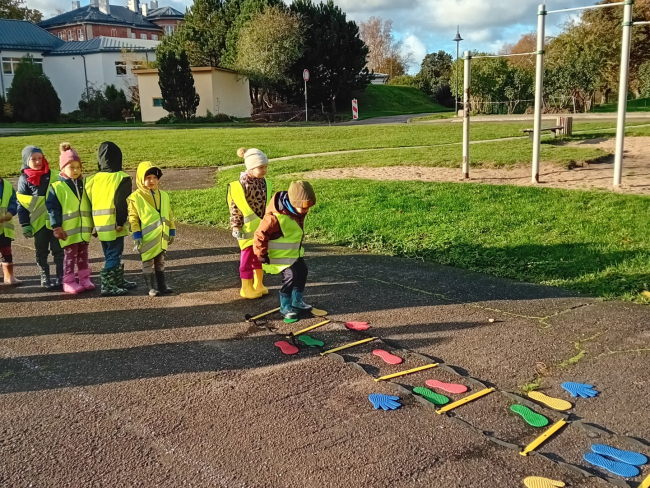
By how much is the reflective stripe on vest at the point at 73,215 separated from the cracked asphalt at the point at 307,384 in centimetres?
65

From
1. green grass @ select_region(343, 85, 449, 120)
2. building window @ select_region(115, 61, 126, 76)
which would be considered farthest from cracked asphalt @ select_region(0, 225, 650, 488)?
building window @ select_region(115, 61, 126, 76)

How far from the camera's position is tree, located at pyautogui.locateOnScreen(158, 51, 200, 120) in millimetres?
40000

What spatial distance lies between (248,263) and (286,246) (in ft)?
2.66

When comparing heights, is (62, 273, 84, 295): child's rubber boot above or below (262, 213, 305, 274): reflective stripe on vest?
below

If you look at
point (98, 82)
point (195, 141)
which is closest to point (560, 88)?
point (195, 141)

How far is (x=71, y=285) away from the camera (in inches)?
258

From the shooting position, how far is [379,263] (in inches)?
288

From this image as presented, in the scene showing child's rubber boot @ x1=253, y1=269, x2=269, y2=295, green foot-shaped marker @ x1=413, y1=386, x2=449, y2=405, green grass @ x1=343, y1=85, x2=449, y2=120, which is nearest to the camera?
green foot-shaped marker @ x1=413, y1=386, x2=449, y2=405

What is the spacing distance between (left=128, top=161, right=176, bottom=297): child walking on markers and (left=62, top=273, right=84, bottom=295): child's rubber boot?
0.83 metres

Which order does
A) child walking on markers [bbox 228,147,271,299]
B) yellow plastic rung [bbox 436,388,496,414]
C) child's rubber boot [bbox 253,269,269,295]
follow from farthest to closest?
child's rubber boot [bbox 253,269,269,295], child walking on markers [bbox 228,147,271,299], yellow plastic rung [bbox 436,388,496,414]

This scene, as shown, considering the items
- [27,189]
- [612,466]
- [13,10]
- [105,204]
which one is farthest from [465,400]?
[13,10]

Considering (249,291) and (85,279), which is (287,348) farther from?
(85,279)

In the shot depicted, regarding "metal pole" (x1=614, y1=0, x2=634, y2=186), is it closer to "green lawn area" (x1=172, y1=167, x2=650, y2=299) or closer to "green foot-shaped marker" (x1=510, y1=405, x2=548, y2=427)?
"green lawn area" (x1=172, y1=167, x2=650, y2=299)

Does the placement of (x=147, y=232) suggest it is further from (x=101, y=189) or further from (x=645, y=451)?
(x=645, y=451)
